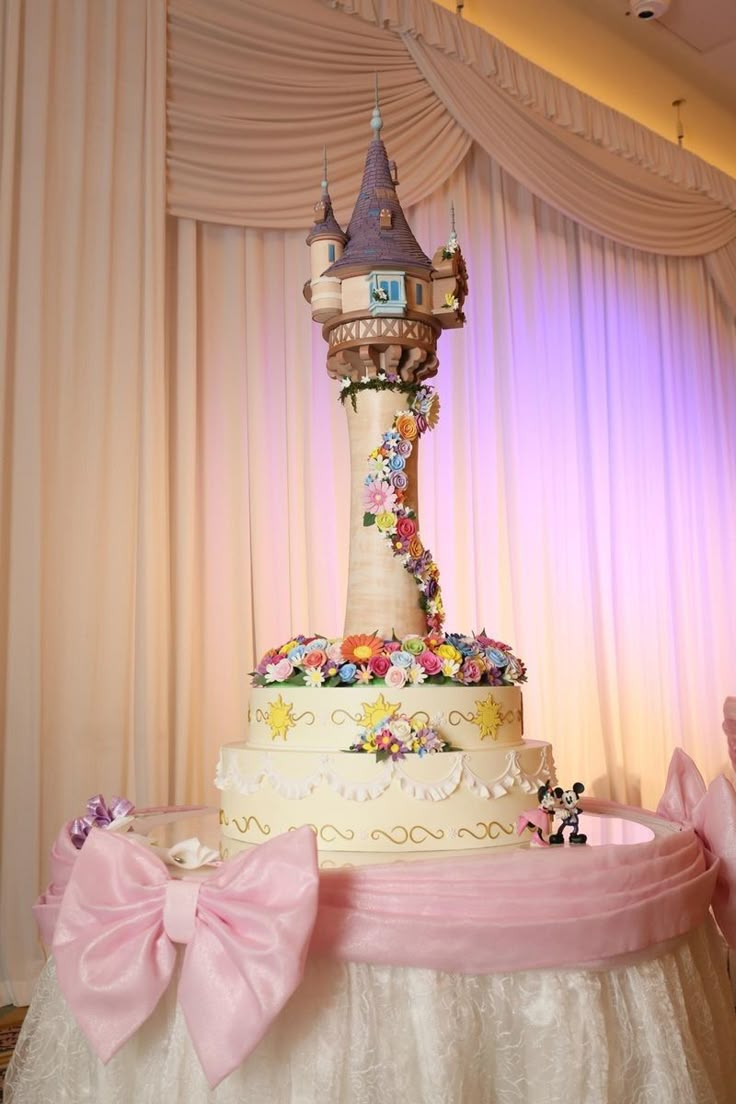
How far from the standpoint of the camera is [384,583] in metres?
2.18

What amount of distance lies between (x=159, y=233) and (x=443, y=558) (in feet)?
6.00

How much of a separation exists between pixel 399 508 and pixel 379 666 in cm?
40

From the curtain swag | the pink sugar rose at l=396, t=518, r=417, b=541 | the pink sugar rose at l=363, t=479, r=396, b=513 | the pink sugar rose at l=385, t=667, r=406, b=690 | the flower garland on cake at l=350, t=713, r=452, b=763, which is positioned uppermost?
the curtain swag

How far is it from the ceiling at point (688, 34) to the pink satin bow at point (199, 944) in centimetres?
518

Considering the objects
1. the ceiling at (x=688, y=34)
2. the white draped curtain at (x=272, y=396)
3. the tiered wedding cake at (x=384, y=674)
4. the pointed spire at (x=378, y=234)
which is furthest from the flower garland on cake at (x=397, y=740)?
the ceiling at (x=688, y=34)

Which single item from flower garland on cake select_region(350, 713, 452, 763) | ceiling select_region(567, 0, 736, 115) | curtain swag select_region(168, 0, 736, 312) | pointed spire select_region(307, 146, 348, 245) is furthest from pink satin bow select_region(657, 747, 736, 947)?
ceiling select_region(567, 0, 736, 115)

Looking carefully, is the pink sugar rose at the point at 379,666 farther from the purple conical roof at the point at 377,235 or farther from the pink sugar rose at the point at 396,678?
the purple conical roof at the point at 377,235

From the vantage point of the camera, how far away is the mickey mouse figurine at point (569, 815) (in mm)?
1818

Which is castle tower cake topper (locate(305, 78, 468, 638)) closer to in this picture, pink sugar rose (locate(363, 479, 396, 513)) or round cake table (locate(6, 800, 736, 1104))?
pink sugar rose (locate(363, 479, 396, 513))

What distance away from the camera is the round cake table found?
1438 mm

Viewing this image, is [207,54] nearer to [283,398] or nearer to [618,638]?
[283,398]

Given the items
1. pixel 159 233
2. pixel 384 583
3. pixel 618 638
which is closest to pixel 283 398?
pixel 159 233

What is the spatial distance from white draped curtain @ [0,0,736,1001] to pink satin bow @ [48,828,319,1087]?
171 cm

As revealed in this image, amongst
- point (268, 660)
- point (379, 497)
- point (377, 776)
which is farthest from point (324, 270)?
point (377, 776)
